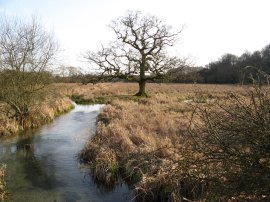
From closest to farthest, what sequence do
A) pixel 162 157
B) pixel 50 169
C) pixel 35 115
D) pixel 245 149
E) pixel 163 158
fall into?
1. pixel 245 149
2. pixel 163 158
3. pixel 162 157
4. pixel 50 169
5. pixel 35 115

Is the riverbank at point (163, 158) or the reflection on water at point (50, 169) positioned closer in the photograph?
the riverbank at point (163, 158)

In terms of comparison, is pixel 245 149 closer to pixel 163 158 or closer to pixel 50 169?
pixel 163 158

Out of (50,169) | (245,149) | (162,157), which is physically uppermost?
(245,149)

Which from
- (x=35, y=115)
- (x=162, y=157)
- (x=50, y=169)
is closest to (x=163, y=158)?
(x=162, y=157)

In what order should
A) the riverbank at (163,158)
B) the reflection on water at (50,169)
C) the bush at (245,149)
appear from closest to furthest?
the bush at (245,149) < the riverbank at (163,158) < the reflection on water at (50,169)

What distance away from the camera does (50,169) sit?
35.1 ft

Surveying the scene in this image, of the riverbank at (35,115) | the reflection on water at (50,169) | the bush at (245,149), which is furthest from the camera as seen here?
the riverbank at (35,115)

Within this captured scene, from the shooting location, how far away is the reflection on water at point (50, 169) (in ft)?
27.9

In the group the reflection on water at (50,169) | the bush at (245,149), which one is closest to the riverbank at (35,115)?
the reflection on water at (50,169)

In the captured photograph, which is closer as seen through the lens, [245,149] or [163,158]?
[245,149]

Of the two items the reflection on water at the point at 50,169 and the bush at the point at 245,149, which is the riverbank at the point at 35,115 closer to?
the reflection on water at the point at 50,169

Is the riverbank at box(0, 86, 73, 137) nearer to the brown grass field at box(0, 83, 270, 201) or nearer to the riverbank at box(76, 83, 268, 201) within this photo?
the brown grass field at box(0, 83, 270, 201)

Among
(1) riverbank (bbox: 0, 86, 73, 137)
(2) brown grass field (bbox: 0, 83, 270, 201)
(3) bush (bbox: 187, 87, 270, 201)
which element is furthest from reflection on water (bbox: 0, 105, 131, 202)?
(3) bush (bbox: 187, 87, 270, 201)

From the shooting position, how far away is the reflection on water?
8492mm
